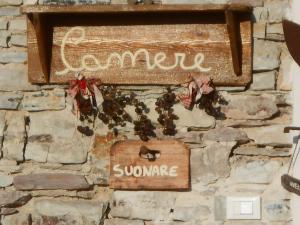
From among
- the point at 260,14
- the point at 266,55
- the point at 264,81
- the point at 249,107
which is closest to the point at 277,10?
the point at 260,14

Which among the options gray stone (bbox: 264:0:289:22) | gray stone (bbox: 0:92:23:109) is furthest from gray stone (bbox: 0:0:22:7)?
gray stone (bbox: 264:0:289:22)

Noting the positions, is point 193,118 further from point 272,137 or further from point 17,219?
point 17,219

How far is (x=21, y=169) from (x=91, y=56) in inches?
31.9

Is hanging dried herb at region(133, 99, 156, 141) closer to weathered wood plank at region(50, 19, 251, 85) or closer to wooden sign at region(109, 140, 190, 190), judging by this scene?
wooden sign at region(109, 140, 190, 190)

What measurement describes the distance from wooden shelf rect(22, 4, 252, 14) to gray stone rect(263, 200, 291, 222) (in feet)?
3.69

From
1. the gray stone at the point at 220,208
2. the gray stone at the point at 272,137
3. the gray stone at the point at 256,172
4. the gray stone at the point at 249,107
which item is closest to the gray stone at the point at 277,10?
the gray stone at the point at 249,107

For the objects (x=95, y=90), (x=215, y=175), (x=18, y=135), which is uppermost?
(x=95, y=90)

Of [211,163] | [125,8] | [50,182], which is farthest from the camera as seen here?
[50,182]

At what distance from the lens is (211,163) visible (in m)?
3.78

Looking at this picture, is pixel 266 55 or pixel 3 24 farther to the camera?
pixel 3 24

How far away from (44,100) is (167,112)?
0.76 metres

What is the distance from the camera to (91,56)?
3.85 m

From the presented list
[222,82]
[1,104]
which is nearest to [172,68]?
[222,82]

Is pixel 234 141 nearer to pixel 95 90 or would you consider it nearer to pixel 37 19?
pixel 95 90
